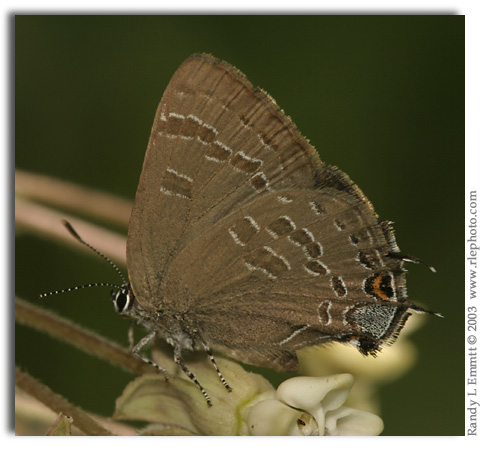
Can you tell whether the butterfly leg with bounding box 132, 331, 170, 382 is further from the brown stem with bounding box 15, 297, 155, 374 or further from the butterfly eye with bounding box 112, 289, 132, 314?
the butterfly eye with bounding box 112, 289, 132, 314

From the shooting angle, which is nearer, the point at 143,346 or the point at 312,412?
the point at 312,412

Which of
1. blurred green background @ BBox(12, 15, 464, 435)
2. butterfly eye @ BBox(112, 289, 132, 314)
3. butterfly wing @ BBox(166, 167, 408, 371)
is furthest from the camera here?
blurred green background @ BBox(12, 15, 464, 435)

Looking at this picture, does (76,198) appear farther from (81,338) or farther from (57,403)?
(57,403)

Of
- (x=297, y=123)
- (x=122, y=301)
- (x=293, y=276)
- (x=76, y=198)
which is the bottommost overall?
(x=122, y=301)

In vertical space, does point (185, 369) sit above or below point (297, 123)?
→ below

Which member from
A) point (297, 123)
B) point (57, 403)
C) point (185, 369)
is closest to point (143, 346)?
point (185, 369)

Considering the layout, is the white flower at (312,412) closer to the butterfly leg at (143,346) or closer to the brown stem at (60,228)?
the butterfly leg at (143,346)

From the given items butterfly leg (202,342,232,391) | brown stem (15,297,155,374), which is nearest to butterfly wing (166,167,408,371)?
butterfly leg (202,342,232,391)
